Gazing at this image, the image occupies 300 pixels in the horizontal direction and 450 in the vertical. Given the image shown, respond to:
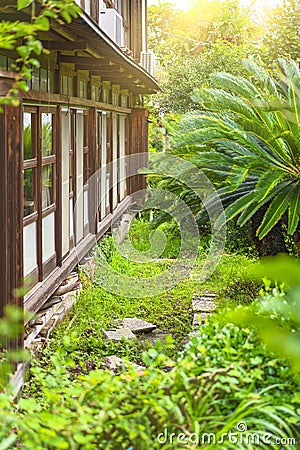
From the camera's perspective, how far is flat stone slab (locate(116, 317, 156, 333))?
29.0 feet

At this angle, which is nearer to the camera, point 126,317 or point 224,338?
point 224,338

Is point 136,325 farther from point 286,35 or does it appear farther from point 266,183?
point 286,35

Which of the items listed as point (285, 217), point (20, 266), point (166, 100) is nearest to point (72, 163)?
point (285, 217)

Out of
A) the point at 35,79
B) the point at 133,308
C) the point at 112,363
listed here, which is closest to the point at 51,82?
the point at 35,79

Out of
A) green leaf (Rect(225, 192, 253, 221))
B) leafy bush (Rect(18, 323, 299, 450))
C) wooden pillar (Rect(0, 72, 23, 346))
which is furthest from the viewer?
green leaf (Rect(225, 192, 253, 221))

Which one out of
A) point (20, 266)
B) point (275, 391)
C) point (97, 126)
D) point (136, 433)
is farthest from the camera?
point (97, 126)

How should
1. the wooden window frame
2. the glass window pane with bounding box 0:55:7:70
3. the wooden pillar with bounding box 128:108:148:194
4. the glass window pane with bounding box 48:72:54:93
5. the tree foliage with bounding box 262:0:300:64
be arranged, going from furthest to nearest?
the tree foliage with bounding box 262:0:300:64, the wooden pillar with bounding box 128:108:148:194, the glass window pane with bounding box 48:72:54:93, the wooden window frame, the glass window pane with bounding box 0:55:7:70

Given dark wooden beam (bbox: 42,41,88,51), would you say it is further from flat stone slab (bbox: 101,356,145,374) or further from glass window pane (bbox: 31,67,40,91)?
flat stone slab (bbox: 101,356,145,374)

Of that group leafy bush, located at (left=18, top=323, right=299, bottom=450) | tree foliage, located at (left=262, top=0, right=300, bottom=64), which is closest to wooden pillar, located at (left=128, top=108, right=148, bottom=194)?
tree foliage, located at (left=262, top=0, right=300, bottom=64)

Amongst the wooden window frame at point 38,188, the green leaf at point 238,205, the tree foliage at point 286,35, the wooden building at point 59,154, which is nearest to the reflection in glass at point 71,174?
the wooden building at point 59,154

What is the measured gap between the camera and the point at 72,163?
9.96 meters

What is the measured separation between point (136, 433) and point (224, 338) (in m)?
0.75

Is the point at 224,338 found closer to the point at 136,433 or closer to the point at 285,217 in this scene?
the point at 136,433

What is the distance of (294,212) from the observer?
7.59 m
